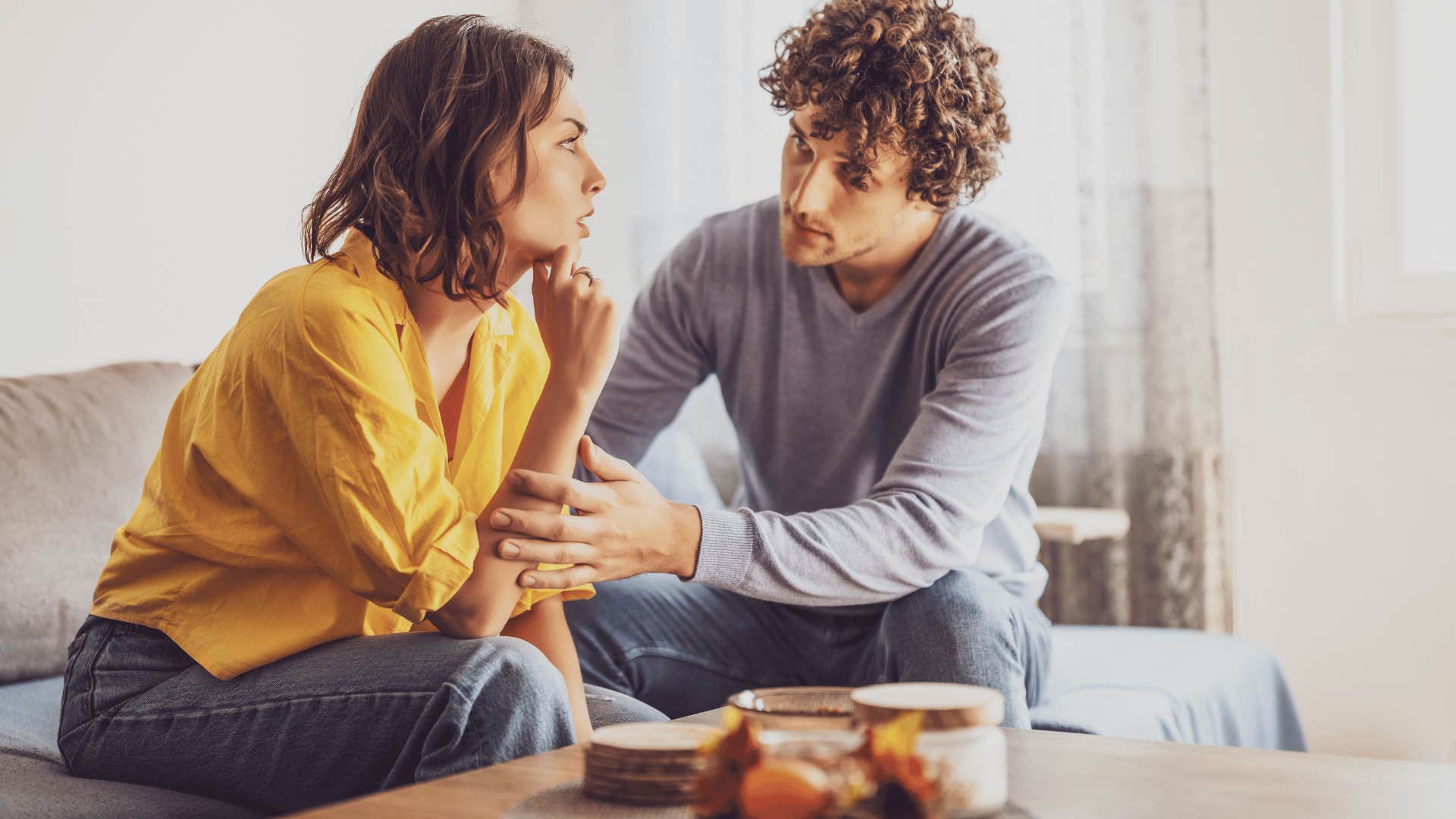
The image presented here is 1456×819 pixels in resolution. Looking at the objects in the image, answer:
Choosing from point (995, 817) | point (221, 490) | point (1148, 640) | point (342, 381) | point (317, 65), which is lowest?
point (1148, 640)

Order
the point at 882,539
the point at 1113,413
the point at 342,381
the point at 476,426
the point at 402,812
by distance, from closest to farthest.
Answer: the point at 402,812 → the point at 342,381 → the point at 476,426 → the point at 882,539 → the point at 1113,413

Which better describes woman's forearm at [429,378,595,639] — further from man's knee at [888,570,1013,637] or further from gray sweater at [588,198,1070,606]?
man's knee at [888,570,1013,637]

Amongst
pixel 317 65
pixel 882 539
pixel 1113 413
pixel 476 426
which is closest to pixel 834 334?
pixel 882 539

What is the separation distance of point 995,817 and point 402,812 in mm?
358

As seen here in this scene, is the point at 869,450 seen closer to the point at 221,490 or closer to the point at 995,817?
the point at 221,490

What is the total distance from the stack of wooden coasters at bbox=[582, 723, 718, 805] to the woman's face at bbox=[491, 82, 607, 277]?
2.26 ft

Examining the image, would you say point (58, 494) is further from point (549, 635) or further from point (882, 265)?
point (882, 265)

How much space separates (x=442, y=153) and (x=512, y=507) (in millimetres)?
371

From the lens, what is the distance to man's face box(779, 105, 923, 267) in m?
1.76

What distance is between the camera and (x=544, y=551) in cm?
123

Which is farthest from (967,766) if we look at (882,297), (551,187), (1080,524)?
(1080,524)

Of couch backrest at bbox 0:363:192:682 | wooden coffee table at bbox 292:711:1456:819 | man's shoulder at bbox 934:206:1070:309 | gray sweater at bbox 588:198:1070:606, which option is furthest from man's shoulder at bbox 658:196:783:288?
wooden coffee table at bbox 292:711:1456:819

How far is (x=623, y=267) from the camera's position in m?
3.35

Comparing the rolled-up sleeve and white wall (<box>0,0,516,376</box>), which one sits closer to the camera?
the rolled-up sleeve
